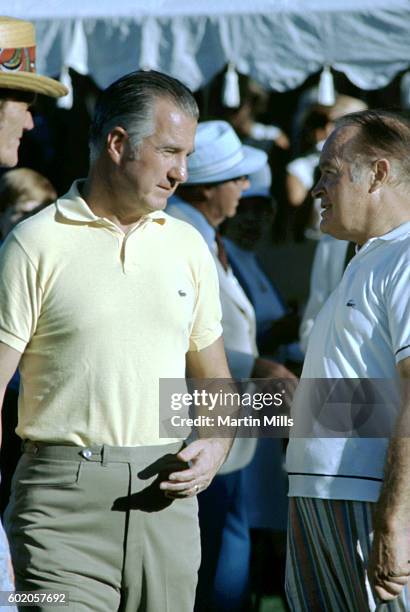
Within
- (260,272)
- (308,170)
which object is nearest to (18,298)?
(260,272)

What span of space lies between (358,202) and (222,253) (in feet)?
5.84

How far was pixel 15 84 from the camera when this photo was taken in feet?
10.1

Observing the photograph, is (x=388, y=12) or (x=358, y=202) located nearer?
(x=358, y=202)

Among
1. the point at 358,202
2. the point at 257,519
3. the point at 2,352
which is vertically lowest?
the point at 257,519

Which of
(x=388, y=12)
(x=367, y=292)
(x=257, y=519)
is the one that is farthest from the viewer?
(x=257, y=519)

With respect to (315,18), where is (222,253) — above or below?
below

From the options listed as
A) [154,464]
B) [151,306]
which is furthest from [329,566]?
[151,306]

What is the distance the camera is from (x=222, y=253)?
4766mm

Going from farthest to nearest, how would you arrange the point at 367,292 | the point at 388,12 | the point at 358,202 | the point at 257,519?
the point at 257,519 < the point at 388,12 < the point at 358,202 < the point at 367,292

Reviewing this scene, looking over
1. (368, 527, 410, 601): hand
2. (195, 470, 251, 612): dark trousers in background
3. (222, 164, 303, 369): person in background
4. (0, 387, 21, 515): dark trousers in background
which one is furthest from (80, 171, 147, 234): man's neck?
(222, 164, 303, 369): person in background

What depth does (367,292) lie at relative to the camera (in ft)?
9.22

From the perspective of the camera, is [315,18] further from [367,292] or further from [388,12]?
[367,292]

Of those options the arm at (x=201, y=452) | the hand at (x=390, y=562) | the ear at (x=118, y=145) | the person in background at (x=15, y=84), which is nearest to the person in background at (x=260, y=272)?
the arm at (x=201, y=452)

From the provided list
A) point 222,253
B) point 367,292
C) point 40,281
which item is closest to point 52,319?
point 40,281
